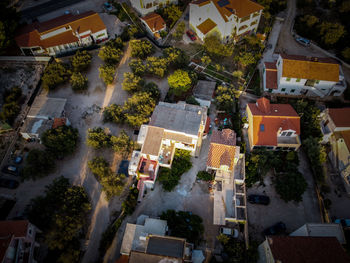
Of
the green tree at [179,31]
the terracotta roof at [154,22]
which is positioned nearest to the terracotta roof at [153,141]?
the green tree at [179,31]

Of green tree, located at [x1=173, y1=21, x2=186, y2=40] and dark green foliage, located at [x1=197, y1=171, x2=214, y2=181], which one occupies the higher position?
green tree, located at [x1=173, y1=21, x2=186, y2=40]

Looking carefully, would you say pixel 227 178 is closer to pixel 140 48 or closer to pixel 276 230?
pixel 276 230

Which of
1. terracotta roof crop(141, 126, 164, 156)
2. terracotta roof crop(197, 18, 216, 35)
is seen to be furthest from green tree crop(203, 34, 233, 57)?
terracotta roof crop(141, 126, 164, 156)

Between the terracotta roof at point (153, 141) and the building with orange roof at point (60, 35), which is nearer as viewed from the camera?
the terracotta roof at point (153, 141)

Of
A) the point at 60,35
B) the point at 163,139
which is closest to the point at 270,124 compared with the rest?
the point at 163,139

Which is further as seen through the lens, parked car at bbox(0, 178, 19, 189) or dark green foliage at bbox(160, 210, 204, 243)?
parked car at bbox(0, 178, 19, 189)

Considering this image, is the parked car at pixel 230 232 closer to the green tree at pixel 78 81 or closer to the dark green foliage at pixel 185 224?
the dark green foliage at pixel 185 224

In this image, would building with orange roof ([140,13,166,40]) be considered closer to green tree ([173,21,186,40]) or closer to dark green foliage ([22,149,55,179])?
green tree ([173,21,186,40])

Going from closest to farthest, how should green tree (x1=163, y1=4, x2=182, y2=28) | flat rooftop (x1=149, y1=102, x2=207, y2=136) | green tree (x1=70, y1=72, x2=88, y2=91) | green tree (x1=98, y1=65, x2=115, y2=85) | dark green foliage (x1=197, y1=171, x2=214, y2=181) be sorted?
flat rooftop (x1=149, y1=102, x2=207, y2=136) → dark green foliage (x1=197, y1=171, x2=214, y2=181) → green tree (x1=70, y1=72, x2=88, y2=91) → green tree (x1=98, y1=65, x2=115, y2=85) → green tree (x1=163, y1=4, x2=182, y2=28)
